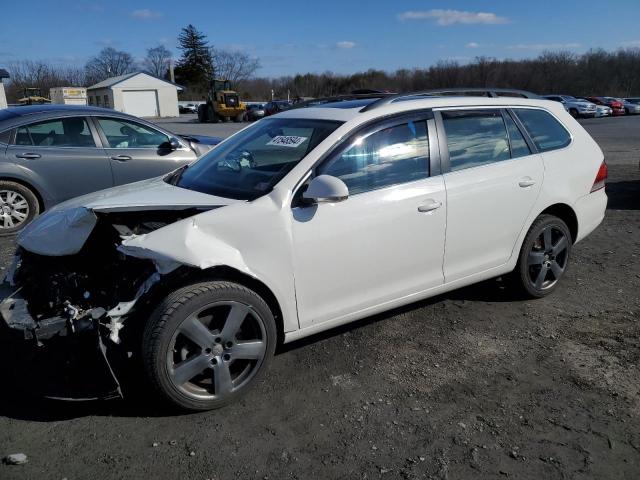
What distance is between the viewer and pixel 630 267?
5418mm

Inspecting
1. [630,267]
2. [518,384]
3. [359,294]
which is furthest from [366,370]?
[630,267]

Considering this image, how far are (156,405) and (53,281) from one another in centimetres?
93

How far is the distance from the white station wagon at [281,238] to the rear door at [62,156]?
321cm

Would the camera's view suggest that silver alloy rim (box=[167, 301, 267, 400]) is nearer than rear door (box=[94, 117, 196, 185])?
Yes

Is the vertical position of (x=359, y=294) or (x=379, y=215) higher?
(x=379, y=215)

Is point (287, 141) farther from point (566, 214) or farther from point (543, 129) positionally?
point (566, 214)

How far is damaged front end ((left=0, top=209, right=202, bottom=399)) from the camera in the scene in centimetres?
278

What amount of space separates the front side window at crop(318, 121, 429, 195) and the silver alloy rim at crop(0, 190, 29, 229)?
16.5 ft

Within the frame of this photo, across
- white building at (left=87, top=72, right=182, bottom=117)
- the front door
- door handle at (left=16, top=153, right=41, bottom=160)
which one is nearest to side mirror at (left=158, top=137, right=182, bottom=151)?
door handle at (left=16, top=153, right=41, bottom=160)

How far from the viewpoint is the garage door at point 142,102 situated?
57250 mm

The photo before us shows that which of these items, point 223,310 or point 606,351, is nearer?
point 223,310

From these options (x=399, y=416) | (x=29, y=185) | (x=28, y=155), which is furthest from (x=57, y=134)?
(x=399, y=416)

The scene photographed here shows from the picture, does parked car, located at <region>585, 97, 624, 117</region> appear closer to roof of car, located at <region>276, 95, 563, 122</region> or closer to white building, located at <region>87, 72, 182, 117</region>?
roof of car, located at <region>276, 95, 563, 122</region>

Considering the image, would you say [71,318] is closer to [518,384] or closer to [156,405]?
[156,405]
